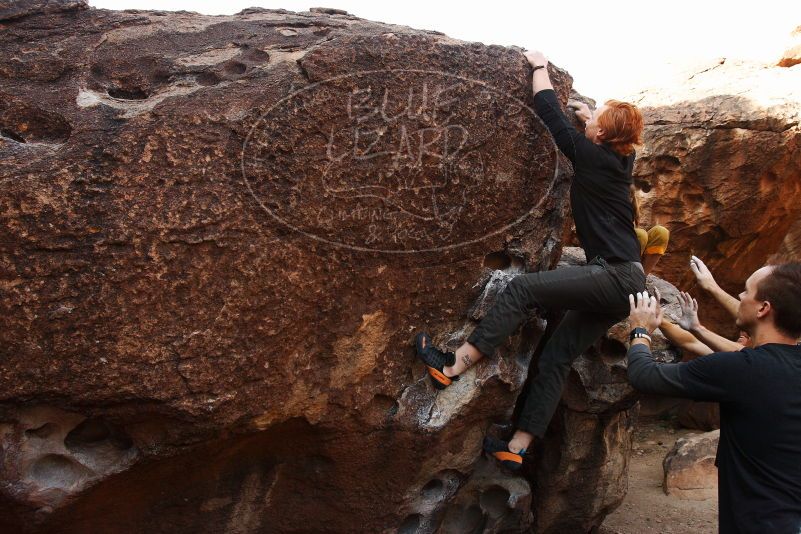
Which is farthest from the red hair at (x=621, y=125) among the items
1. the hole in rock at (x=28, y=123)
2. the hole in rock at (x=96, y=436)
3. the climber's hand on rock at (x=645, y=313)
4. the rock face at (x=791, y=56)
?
the rock face at (x=791, y=56)

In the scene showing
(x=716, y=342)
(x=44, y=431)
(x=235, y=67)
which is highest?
(x=235, y=67)

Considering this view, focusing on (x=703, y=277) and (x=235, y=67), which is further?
(x=703, y=277)

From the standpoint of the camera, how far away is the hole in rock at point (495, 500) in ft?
11.8

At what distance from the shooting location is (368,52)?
2.96 m

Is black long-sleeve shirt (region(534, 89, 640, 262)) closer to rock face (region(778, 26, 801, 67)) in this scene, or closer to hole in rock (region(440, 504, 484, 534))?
hole in rock (region(440, 504, 484, 534))

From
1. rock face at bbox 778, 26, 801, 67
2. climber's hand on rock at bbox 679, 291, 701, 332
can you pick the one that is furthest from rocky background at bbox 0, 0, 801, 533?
rock face at bbox 778, 26, 801, 67

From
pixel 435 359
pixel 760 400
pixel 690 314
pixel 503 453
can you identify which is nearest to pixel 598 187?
pixel 690 314

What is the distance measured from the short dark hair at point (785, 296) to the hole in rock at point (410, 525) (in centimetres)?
187

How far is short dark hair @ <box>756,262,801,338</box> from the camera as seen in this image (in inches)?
93.7

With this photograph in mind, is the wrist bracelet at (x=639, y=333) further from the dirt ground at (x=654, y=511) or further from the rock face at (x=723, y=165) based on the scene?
the rock face at (x=723, y=165)

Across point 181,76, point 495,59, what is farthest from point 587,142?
point 181,76

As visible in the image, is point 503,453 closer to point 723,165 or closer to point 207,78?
point 207,78

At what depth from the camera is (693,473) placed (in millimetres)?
4883

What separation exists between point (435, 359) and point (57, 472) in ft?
5.13
